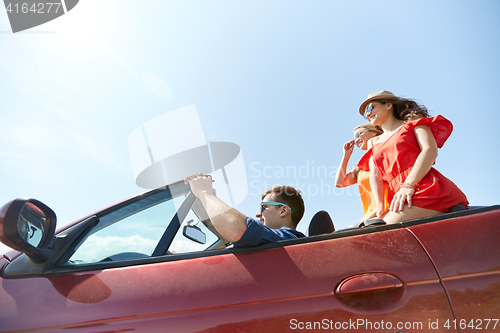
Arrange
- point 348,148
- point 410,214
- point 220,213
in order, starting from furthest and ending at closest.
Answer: point 348,148, point 410,214, point 220,213

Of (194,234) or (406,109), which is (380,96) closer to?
(406,109)

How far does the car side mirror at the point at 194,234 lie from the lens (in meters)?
1.77

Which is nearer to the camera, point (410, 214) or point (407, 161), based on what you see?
point (410, 214)

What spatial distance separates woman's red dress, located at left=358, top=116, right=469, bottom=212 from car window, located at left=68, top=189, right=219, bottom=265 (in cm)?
134

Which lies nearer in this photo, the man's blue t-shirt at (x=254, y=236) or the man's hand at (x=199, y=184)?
the man's blue t-shirt at (x=254, y=236)

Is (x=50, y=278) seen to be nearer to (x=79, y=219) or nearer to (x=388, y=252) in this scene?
(x=79, y=219)

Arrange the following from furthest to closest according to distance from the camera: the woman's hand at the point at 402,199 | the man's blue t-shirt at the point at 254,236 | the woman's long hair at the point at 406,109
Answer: the woman's long hair at the point at 406,109
the woman's hand at the point at 402,199
the man's blue t-shirt at the point at 254,236

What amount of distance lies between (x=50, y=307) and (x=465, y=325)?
1604 mm

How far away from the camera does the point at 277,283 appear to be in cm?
115

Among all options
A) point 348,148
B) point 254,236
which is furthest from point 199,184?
point 348,148

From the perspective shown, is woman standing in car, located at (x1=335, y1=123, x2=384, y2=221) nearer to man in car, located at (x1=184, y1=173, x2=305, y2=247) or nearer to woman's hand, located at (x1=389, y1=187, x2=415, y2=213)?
man in car, located at (x1=184, y1=173, x2=305, y2=247)

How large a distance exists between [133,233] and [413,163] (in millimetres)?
1787

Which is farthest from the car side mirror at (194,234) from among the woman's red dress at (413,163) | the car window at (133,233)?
the woman's red dress at (413,163)

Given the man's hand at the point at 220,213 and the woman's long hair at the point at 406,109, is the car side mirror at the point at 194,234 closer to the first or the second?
the man's hand at the point at 220,213
